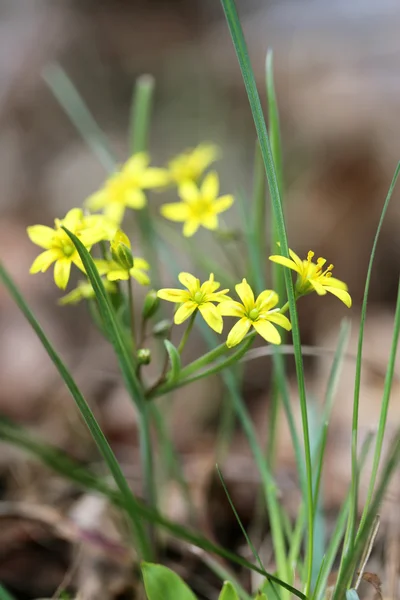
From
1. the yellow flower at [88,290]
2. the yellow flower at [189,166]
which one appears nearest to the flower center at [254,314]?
the yellow flower at [88,290]

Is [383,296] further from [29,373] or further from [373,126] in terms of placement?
[29,373]

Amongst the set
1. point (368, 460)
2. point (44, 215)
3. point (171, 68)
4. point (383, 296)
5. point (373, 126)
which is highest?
point (171, 68)

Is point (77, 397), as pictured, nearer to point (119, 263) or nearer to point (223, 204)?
point (119, 263)

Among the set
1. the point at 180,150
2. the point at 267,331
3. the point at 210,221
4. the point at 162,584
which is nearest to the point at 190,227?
the point at 210,221

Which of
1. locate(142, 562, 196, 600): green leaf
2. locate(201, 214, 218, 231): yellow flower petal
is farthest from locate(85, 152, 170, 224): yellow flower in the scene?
locate(142, 562, 196, 600): green leaf

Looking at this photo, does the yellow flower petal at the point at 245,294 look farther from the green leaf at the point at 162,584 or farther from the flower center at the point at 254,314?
the green leaf at the point at 162,584

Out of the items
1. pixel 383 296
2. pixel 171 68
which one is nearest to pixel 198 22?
pixel 171 68
